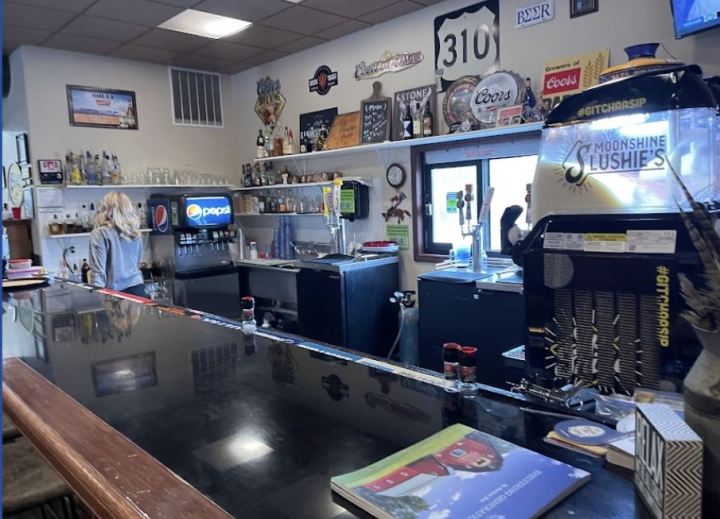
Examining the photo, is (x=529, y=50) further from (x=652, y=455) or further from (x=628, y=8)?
(x=652, y=455)

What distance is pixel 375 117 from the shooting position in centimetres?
475

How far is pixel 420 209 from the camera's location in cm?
462

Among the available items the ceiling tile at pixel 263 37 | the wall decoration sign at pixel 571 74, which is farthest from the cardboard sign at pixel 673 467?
the ceiling tile at pixel 263 37

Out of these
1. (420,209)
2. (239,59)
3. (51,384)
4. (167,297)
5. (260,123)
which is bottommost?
(167,297)

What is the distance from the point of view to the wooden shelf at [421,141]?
3617 mm

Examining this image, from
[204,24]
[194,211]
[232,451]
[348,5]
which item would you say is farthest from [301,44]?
[232,451]

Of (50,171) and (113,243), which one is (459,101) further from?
(50,171)

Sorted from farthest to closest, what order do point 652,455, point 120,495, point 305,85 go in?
point 305,85 < point 120,495 < point 652,455

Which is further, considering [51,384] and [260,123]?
[260,123]

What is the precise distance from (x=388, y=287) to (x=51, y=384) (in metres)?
3.34

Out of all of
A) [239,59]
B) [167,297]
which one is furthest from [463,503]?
[239,59]

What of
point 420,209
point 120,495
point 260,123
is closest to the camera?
point 120,495

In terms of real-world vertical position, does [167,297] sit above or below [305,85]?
below

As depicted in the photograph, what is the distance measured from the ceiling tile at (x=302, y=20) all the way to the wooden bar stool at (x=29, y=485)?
3682 millimetres
